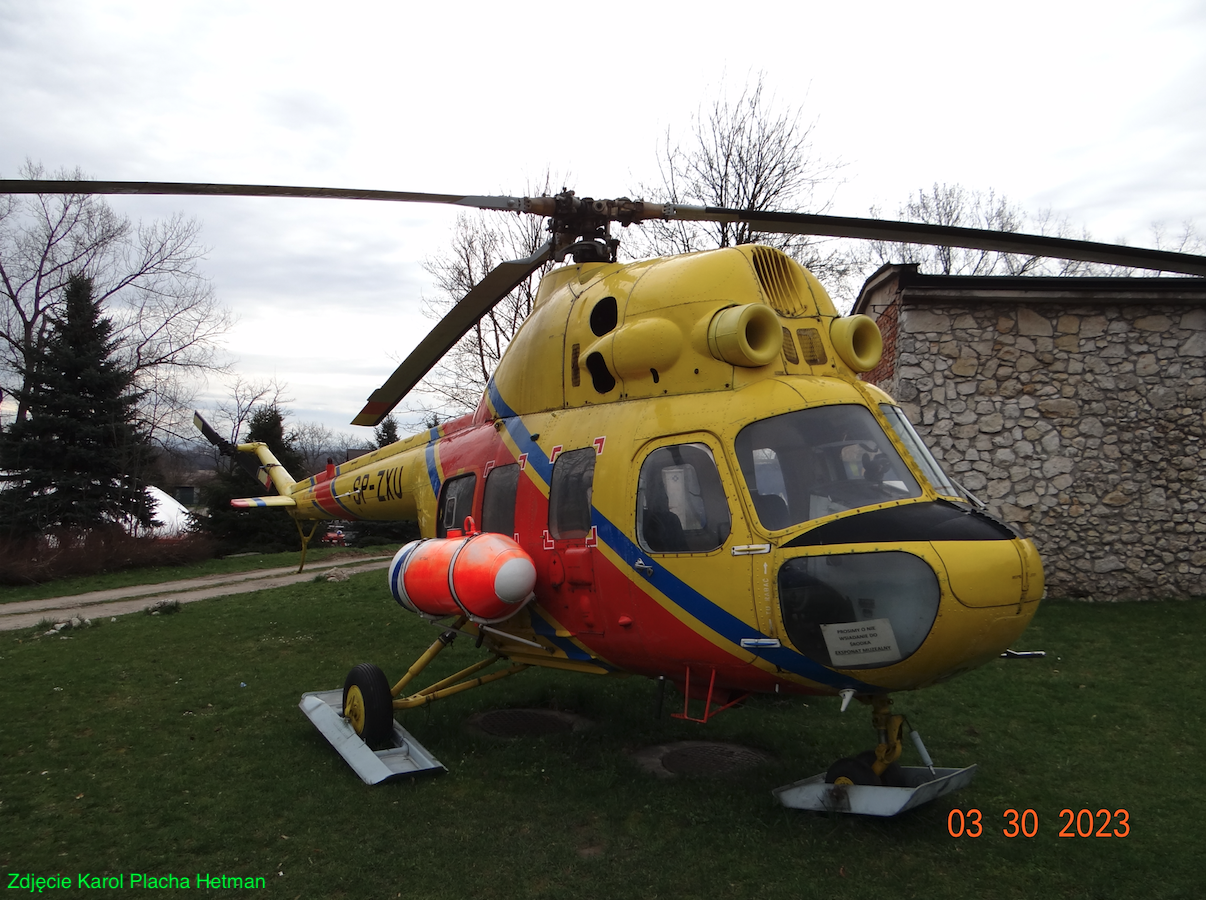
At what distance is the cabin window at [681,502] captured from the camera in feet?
16.8

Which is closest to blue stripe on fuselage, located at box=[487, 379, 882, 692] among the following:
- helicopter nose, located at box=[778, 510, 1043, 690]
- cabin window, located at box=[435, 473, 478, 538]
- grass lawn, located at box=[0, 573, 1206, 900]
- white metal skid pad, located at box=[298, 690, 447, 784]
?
helicopter nose, located at box=[778, 510, 1043, 690]

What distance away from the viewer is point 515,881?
A: 4910 millimetres

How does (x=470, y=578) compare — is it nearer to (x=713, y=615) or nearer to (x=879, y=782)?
(x=713, y=615)

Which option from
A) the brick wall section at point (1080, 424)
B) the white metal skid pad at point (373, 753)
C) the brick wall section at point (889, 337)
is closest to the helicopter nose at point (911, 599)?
the white metal skid pad at point (373, 753)

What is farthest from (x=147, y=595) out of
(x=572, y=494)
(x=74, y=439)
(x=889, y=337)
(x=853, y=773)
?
(x=853, y=773)

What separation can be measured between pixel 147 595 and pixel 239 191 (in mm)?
15319

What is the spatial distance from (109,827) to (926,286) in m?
12.0

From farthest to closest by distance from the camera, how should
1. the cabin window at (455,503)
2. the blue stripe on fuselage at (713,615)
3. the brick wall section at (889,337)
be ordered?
the brick wall section at (889,337) → the cabin window at (455,503) → the blue stripe on fuselage at (713,615)

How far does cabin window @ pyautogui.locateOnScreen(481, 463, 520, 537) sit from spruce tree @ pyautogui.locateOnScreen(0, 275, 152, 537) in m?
21.5

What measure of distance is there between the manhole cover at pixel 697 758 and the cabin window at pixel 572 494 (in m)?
2.35

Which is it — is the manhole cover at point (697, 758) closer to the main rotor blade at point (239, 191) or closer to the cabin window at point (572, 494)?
the cabin window at point (572, 494)

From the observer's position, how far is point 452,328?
7637 mm

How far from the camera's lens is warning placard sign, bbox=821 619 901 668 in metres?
4.43
